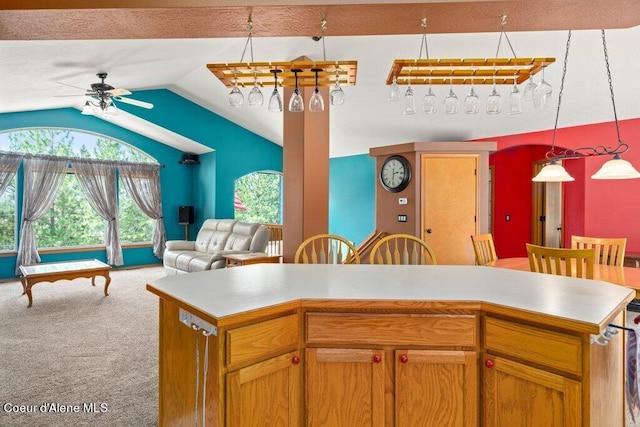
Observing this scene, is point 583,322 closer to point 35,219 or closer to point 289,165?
point 289,165

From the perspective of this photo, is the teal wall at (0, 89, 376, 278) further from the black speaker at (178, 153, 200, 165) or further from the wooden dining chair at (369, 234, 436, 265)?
the wooden dining chair at (369, 234, 436, 265)

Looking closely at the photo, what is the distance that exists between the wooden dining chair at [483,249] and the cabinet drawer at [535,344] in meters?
2.18

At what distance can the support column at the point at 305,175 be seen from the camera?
13.9 feet

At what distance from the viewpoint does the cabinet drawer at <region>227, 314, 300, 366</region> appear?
52.1 inches

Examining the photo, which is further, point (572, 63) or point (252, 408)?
point (572, 63)

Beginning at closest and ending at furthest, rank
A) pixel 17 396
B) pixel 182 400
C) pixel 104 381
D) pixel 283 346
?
pixel 283 346 → pixel 182 400 → pixel 17 396 → pixel 104 381

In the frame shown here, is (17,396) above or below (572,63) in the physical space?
below

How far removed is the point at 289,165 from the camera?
173 inches

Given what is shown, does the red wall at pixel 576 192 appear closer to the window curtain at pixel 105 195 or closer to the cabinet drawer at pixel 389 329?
the cabinet drawer at pixel 389 329

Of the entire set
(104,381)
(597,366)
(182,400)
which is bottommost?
(104,381)

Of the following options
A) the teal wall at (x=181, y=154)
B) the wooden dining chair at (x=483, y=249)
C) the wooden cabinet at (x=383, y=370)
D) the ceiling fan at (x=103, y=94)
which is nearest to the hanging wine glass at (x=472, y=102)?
the wooden cabinet at (x=383, y=370)

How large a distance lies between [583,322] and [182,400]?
1.56 meters

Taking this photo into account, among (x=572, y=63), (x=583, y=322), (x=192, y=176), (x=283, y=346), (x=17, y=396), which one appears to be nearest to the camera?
(x=583, y=322)

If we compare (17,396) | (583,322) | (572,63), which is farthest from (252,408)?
(572,63)
